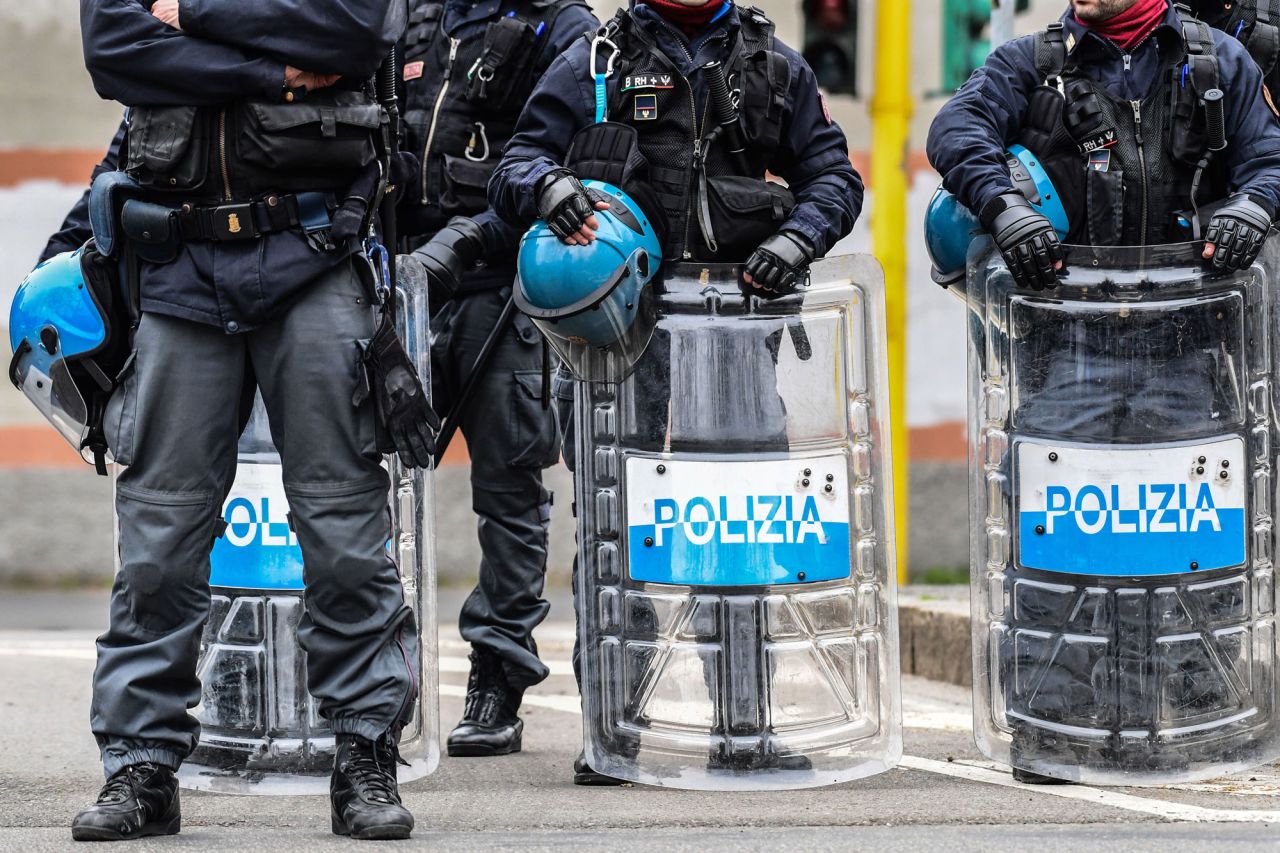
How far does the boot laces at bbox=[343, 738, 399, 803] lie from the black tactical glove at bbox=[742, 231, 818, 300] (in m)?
1.32

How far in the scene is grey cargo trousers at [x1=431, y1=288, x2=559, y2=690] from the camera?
558 cm

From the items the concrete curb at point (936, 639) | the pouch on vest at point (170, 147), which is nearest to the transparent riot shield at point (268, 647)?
the pouch on vest at point (170, 147)

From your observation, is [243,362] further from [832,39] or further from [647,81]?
[832,39]

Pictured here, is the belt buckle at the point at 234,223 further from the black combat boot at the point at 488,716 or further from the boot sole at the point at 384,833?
the black combat boot at the point at 488,716

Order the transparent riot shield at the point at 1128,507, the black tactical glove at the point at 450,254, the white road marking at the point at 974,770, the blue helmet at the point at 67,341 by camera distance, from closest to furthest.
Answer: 1. the blue helmet at the point at 67,341
2. the white road marking at the point at 974,770
3. the transparent riot shield at the point at 1128,507
4. the black tactical glove at the point at 450,254

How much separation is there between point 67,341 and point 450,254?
1.14 m

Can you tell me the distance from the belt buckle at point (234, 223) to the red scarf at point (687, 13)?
3.86ft

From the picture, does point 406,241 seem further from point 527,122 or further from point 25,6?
point 25,6

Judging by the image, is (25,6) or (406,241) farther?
(25,6)

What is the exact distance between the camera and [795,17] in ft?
32.0

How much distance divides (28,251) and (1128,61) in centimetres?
608

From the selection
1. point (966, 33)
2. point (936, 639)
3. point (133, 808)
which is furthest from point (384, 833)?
point (966, 33)

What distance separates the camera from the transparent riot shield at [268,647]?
4832mm

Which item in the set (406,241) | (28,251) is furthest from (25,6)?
(406,241)
